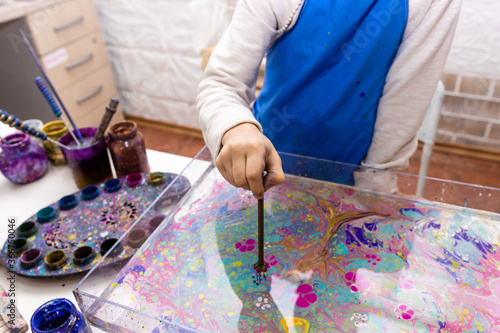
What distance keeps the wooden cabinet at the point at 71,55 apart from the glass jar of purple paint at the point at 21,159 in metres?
1.09

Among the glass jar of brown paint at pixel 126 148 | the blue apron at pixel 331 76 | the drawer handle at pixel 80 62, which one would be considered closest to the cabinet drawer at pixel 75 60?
the drawer handle at pixel 80 62

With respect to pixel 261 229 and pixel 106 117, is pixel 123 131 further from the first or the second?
pixel 261 229

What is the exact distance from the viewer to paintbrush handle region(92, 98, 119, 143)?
32.4 inches

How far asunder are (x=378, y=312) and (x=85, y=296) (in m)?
0.41

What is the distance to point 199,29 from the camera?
82.9 inches

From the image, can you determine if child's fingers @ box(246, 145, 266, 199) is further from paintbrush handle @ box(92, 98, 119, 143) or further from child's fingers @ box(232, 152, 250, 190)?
paintbrush handle @ box(92, 98, 119, 143)

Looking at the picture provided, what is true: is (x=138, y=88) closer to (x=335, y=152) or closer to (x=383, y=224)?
(x=335, y=152)

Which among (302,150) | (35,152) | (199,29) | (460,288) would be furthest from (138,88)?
(460,288)

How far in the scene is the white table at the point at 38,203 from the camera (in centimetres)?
65

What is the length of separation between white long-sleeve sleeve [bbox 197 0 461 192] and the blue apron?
2 cm

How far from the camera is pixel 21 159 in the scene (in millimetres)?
884

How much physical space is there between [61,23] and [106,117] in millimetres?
1434

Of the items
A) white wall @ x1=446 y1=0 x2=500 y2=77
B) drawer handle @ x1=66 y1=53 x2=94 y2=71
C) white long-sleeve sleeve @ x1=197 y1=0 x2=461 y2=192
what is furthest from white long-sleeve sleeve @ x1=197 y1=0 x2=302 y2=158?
drawer handle @ x1=66 y1=53 x2=94 y2=71

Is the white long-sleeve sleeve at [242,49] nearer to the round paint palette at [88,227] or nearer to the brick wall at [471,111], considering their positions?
the round paint palette at [88,227]
